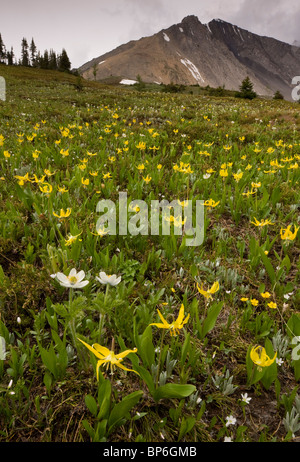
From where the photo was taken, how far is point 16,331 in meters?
1.77

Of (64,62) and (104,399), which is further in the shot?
(64,62)

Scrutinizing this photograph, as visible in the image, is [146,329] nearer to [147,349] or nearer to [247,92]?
[147,349]

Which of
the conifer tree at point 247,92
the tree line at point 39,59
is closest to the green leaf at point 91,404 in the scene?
the conifer tree at point 247,92

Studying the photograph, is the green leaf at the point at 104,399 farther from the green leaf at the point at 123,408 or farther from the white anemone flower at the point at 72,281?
the white anemone flower at the point at 72,281

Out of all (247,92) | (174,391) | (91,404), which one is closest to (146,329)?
(174,391)

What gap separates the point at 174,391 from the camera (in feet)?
4.46

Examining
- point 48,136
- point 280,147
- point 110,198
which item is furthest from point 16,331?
point 280,147

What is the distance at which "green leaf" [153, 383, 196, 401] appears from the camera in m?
1.31

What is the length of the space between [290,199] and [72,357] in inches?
142

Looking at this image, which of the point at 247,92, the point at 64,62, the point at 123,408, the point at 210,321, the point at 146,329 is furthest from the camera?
the point at 64,62

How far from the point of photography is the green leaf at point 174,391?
1314 mm

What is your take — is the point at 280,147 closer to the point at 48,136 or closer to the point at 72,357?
the point at 48,136

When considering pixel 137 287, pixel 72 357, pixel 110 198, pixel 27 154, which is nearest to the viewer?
pixel 72 357

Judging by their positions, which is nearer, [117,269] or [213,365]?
[213,365]
